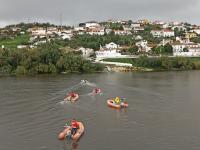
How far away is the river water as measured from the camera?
31312mm

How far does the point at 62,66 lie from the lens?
96875 millimetres

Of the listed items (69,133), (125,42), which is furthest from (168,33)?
(69,133)

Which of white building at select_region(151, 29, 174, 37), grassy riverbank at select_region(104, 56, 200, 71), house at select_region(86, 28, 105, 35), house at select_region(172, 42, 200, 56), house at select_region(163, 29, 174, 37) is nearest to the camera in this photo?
grassy riverbank at select_region(104, 56, 200, 71)

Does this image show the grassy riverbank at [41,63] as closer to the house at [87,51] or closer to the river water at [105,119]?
the house at [87,51]

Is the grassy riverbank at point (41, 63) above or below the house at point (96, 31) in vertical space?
below

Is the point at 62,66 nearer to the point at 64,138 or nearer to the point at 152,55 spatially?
the point at 152,55

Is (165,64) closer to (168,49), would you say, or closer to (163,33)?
(168,49)

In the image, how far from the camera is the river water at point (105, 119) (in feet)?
103

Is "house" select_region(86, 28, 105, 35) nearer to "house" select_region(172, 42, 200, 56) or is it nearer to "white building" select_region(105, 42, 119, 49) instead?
"white building" select_region(105, 42, 119, 49)

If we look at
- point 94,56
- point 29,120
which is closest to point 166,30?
point 94,56

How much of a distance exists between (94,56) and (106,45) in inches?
431

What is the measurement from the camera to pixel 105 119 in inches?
1561

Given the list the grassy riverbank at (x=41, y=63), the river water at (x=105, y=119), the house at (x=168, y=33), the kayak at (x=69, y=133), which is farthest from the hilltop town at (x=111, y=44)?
the kayak at (x=69, y=133)

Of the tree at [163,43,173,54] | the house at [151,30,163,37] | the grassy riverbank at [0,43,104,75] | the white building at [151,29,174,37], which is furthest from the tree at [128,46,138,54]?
the white building at [151,29,174,37]
